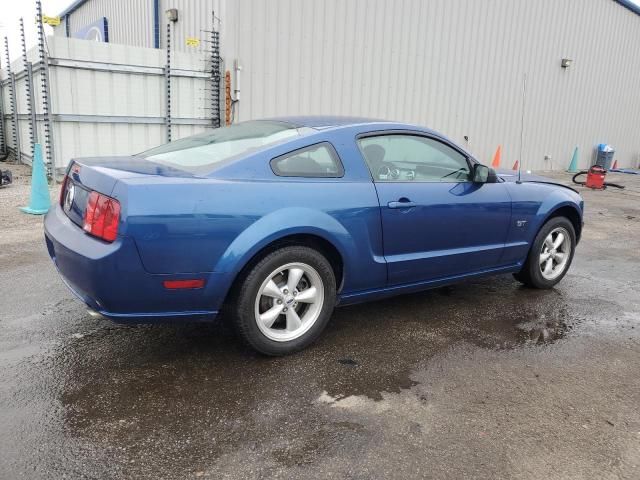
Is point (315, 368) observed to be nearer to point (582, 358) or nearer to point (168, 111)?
point (582, 358)

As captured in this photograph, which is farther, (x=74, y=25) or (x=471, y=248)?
(x=74, y=25)

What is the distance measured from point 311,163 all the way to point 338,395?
138cm

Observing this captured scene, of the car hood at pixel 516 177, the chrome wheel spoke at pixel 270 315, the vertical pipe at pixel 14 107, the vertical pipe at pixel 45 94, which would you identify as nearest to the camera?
the chrome wheel spoke at pixel 270 315

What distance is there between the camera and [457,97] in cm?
1404

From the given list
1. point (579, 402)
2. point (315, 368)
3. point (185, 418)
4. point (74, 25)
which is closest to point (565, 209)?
point (579, 402)

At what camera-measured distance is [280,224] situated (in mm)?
3020

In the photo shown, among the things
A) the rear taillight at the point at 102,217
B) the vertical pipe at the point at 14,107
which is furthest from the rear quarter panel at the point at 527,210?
the vertical pipe at the point at 14,107

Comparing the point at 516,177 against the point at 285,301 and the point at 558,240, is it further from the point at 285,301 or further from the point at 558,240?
the point at 285,301

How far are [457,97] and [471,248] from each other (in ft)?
35.8

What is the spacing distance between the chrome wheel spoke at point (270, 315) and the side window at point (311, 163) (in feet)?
2.55

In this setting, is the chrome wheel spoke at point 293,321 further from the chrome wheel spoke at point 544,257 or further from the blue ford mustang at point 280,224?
the chrome wheel spoke at point 544,257

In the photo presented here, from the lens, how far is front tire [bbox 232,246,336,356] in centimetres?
304

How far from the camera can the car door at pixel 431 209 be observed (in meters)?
3.60

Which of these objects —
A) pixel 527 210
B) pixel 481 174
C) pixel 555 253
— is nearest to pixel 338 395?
pixel 481 174
